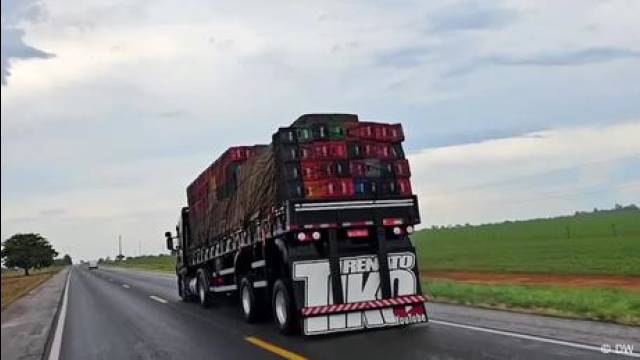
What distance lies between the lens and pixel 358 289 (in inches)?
436

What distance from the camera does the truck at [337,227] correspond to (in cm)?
1095

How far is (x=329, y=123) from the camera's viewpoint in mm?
11688

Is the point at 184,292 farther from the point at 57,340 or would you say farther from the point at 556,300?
the point at 556,300

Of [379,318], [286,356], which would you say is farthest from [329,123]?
[286,356]

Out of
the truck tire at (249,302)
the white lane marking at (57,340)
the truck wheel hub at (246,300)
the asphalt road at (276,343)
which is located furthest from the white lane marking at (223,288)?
the white lane marking at (57,340)

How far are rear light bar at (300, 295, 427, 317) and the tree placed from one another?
18.6 ft

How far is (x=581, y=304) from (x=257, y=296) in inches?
245

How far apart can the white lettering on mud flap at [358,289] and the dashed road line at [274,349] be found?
64 cm

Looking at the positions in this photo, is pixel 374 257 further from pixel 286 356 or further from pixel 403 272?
pixel 286 356

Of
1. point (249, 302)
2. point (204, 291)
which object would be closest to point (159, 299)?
point (204, 291)

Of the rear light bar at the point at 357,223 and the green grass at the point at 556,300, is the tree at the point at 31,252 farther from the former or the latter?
the green grass at the point at 556,300

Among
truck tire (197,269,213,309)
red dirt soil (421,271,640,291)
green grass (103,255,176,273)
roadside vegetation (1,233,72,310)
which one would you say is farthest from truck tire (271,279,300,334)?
green grass (103,255,176,273)

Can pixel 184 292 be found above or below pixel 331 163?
below

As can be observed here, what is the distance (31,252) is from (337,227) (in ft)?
22.1
